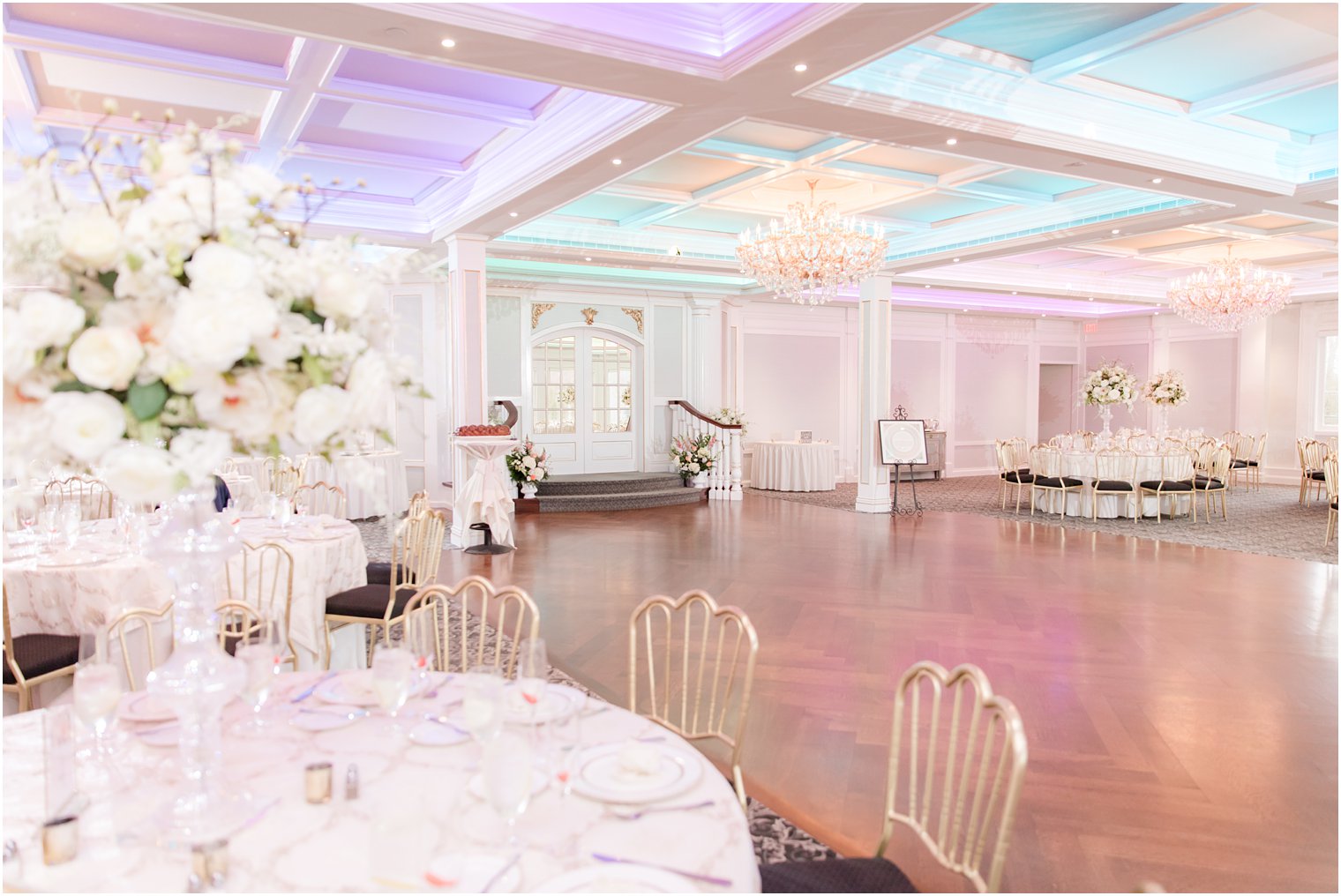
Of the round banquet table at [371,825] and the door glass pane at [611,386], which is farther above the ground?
the door glass pane at [611,386]

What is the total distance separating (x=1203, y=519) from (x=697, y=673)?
9199 millimetres

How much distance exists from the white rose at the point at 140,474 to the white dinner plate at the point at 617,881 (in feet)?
2.90

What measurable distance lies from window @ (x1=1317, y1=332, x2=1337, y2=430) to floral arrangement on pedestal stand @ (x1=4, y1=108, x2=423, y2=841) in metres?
16.9

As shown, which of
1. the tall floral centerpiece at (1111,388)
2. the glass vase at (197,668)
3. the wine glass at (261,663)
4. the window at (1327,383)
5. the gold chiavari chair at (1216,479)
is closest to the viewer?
the glass vase at (197,668)

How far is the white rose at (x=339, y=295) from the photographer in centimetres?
154

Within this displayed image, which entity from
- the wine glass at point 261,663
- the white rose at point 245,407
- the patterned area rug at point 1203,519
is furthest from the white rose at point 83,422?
the patterned area rug at point 1203,519

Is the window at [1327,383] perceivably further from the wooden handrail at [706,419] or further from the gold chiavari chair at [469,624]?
the gold chiavari chair at [469,624]

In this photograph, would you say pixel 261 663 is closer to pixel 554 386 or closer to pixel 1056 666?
pixel 1056 666

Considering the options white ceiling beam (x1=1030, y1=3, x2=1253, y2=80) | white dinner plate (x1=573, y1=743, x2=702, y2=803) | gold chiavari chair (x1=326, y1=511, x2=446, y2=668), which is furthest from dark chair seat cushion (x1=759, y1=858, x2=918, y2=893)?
white ceiling beam (x1=1030, y1=3, x2=1253, y2=80)

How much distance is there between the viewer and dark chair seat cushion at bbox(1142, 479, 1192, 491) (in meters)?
10.6

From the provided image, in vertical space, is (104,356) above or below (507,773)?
above

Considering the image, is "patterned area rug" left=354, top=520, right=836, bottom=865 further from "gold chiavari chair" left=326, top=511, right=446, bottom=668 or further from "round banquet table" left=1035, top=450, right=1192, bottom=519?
"round banquet table" left=1035, top=450, right=1192, bottom=519

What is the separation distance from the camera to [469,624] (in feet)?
18.2

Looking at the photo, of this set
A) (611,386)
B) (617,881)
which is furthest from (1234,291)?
(617,881)
